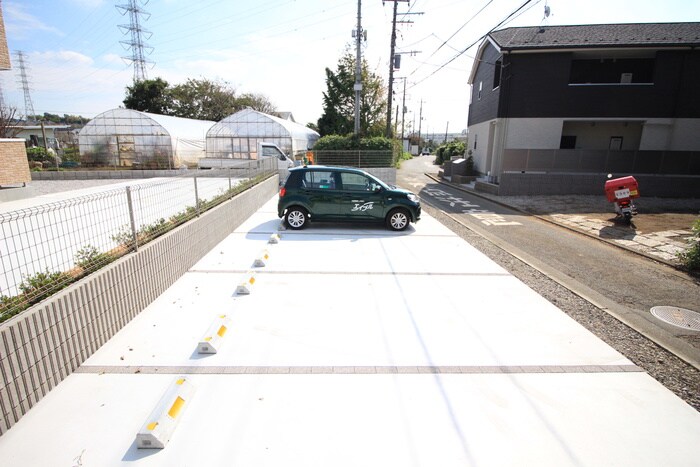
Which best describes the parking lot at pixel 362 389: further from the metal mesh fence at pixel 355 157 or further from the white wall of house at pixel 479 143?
the white wall of house at pixel 479 143

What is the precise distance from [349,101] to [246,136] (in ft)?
43.9

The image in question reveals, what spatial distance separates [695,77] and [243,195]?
2081 cm

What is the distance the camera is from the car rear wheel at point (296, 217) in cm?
905

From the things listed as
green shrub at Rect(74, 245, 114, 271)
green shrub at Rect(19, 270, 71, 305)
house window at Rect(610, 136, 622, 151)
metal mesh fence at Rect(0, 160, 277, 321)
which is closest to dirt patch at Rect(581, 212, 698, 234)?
house window at Rect(610, 136, 622, 151)

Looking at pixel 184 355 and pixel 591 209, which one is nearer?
pixel 184 355

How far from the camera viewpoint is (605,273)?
668 cm

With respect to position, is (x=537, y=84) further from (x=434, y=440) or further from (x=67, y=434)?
(x=67, y=434)

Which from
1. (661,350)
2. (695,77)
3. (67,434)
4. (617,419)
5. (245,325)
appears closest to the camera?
(67,434)

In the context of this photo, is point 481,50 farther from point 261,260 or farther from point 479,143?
point 261,260

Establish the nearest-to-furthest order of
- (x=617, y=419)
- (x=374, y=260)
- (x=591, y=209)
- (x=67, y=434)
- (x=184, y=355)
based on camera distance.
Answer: (x=67, y=434) < (x=617, y=419) < (x=184, y=355) < (x=374, y=260) < (x=591, y=209)

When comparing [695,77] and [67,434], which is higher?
[695,77]

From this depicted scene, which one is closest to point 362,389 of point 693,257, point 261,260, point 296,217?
point 261,260

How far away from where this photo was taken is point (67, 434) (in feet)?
8.82

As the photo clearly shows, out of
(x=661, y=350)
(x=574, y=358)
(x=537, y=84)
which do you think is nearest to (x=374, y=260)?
(x=574, y=358)
